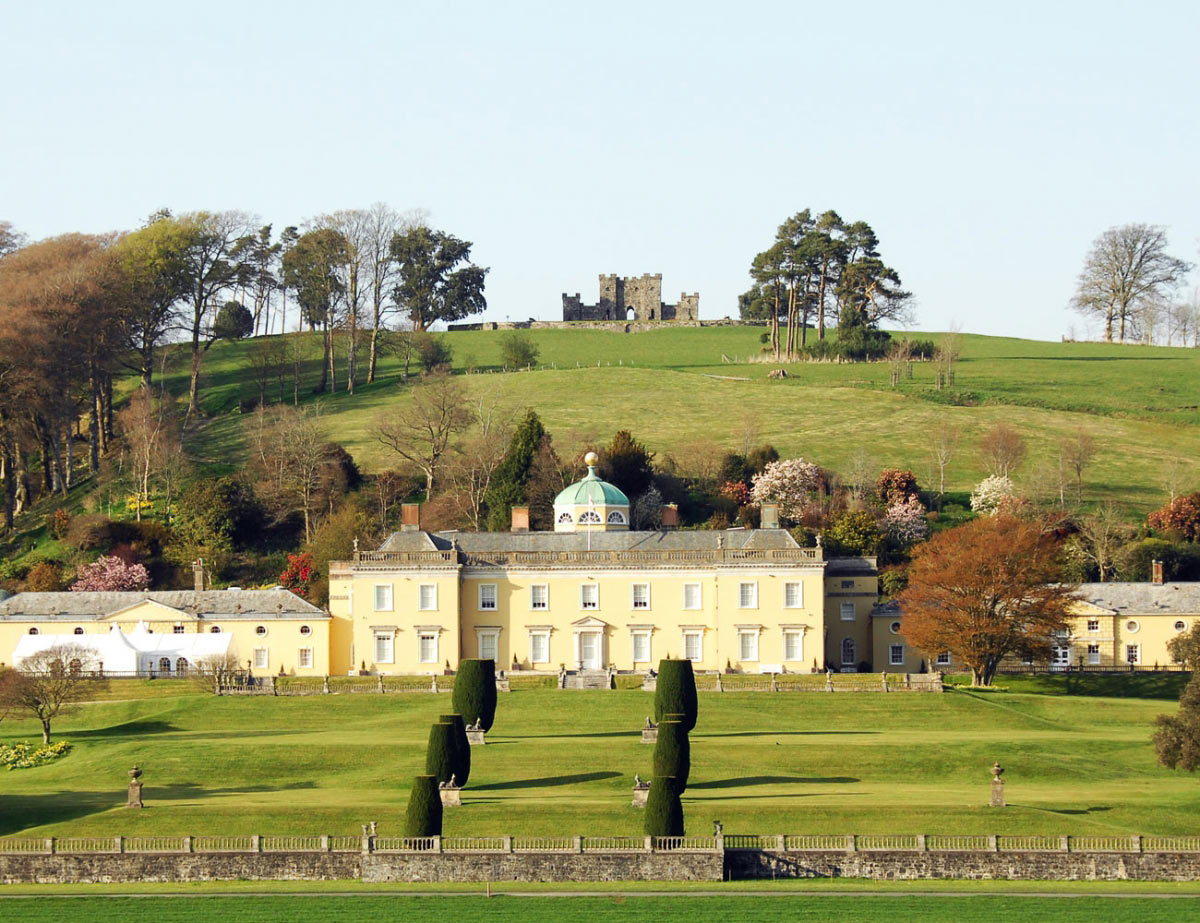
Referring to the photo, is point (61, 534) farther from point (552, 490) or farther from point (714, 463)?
point (714, 463)

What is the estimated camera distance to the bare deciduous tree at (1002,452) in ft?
341

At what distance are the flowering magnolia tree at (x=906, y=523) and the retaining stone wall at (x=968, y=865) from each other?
151ft

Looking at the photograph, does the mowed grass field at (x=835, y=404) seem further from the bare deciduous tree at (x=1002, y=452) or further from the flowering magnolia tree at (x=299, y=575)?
the flowering magnolia tree at (x=299, y=575)

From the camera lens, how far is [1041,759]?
59312 mm

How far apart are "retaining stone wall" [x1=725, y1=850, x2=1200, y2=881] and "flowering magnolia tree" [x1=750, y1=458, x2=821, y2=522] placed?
4856 centimetres

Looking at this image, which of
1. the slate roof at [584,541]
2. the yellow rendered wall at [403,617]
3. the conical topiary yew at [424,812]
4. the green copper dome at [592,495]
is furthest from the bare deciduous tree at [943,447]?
the conical topiary yew at [424,812]

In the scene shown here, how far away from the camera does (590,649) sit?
8156cm

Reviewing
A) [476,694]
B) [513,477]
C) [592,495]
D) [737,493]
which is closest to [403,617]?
[592,495]

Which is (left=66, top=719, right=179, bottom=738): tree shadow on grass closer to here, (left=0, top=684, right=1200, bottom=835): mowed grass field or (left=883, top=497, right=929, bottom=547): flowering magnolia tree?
(left=0, top=684, right=1200, bottom=835): mowed grass field

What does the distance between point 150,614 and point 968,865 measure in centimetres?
4516

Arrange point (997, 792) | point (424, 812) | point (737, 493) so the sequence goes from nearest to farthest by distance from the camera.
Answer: point (424, 812) → point (997, 792) → point (737, 493)

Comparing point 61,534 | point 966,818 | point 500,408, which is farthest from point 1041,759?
point 500,408

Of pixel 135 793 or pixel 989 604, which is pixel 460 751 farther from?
pixel 989 604

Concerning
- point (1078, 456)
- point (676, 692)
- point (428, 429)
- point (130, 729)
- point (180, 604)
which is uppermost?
point (428, 429)
